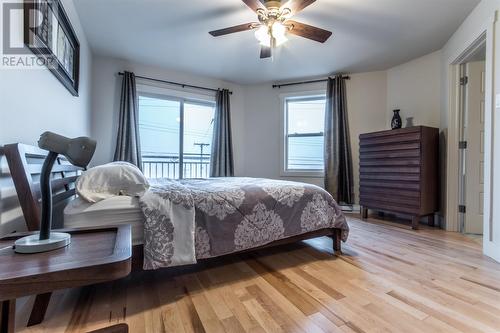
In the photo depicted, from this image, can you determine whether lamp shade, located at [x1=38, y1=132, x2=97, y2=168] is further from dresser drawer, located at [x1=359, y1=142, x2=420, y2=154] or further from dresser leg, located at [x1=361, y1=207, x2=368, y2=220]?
dresser leg, located at [x1=361, y1=207, x2=368, y2=220]

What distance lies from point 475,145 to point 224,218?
3.08 m

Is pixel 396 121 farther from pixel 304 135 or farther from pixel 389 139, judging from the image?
pixel 304 135

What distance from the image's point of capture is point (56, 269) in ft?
1.98

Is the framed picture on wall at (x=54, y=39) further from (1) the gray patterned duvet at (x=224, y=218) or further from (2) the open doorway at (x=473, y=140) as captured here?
(2) the open doorway at (x=473, y=140)

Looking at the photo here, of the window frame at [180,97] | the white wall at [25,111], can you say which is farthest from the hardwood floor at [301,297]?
the window frame at [180,97]

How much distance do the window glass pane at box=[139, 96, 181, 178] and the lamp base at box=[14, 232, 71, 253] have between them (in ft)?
10.5

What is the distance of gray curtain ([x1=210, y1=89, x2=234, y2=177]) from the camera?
419 centimetres

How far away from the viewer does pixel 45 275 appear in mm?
583

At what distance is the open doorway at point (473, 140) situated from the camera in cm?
283

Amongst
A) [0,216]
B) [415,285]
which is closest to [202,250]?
[0,216]

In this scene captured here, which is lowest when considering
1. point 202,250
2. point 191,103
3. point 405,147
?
point 202,250

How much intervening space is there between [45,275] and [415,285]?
201 cm

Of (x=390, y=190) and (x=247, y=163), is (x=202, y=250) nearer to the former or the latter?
(x=390, y=190)

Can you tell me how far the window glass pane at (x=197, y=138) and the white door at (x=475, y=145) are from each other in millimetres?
3586
